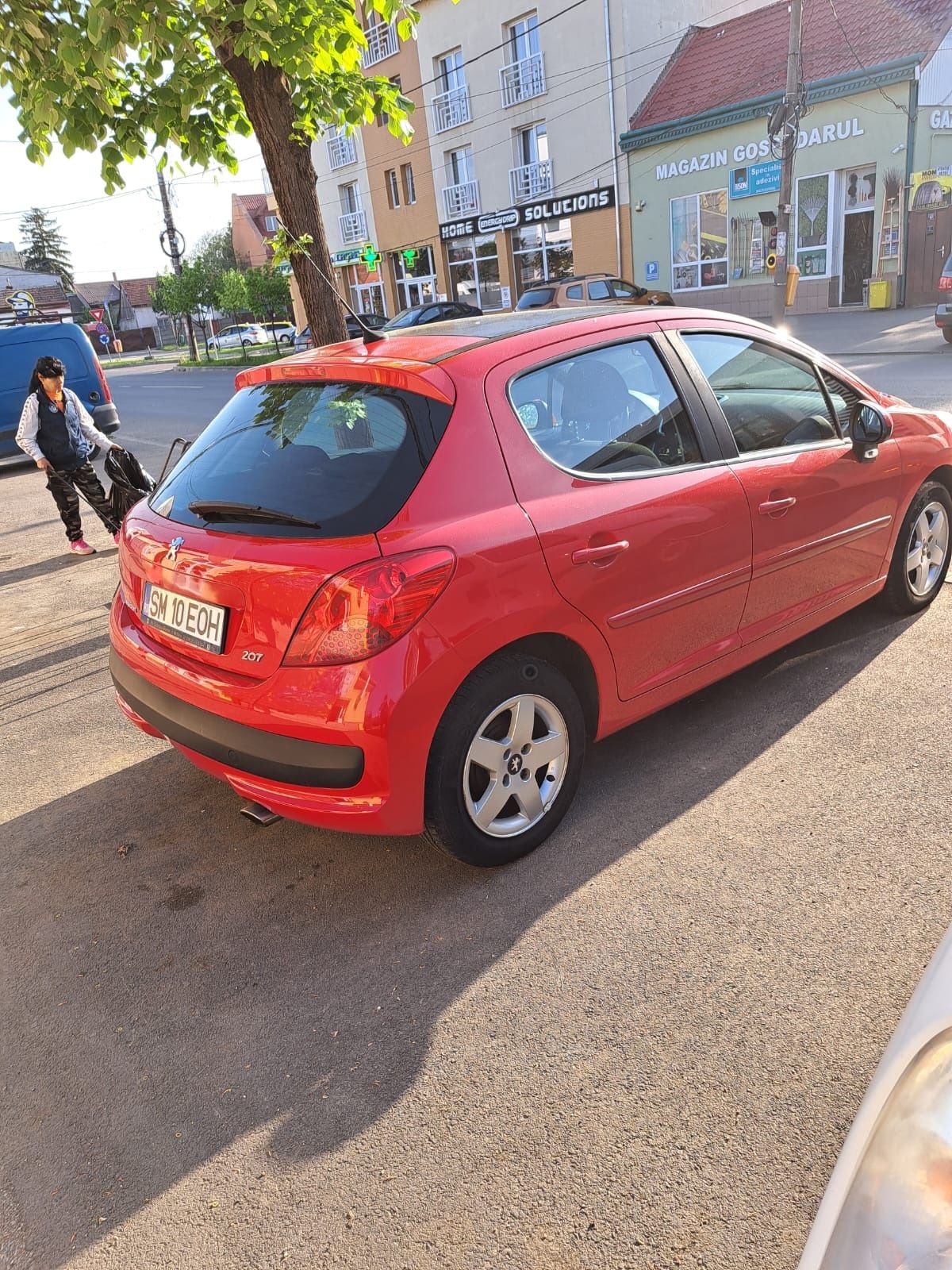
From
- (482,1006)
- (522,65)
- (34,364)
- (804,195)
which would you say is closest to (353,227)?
(522,65)

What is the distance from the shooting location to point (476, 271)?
33938mm

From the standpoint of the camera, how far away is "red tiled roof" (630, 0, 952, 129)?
21812 mm

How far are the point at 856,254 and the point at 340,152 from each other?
23.7m

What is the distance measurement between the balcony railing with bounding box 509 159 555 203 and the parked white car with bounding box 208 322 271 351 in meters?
24.4

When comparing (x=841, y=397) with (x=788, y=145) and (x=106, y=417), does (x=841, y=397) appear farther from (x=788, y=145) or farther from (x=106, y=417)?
(x=788, y=145)

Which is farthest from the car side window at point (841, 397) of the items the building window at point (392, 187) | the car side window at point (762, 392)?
the building window at point (392, 187)

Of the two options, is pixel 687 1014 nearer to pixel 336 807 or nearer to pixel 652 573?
pixel 336 807

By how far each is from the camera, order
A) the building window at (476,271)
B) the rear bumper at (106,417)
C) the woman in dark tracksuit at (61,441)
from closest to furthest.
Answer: the woman in dark tracksuit at (61,441) < the rear bumper at (106,417) < the building window at (476,271)

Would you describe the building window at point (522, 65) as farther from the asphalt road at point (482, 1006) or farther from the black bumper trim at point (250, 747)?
the black bumper trim at point (250, 747)

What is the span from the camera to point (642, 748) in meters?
3.87

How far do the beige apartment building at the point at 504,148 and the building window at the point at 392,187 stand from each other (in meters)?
0.06

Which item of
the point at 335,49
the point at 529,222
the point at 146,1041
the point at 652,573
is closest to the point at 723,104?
the point at 529,222

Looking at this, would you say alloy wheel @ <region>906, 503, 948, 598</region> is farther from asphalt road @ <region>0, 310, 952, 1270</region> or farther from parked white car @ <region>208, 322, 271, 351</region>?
parked white car @ <region>208, 322, 271, 351</region>

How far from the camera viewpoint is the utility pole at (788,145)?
1591 cm
